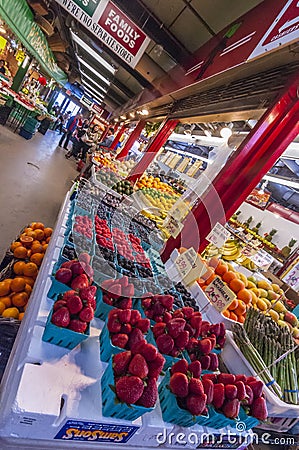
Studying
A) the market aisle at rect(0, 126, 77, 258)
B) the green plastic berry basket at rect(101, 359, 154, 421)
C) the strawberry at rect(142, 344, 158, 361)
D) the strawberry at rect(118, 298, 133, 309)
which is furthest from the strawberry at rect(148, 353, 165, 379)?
the market aisle at rect(0, 126, 77, 258)

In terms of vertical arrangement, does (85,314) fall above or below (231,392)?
below

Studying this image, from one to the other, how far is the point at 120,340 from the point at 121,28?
444 cm

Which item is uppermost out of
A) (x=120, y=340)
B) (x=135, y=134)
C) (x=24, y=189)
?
(x=135, y=134)

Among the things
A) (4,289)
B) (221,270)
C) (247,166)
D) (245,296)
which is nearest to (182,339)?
(245,296)

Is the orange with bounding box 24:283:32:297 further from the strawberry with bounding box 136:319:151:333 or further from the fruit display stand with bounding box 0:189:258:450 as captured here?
the strawberry with bounding box 136:319:151:333

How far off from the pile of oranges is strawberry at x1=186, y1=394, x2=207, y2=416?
1.43 m

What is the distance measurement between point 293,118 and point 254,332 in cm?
207

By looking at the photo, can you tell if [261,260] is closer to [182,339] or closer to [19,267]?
[182,339]

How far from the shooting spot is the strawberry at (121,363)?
1.09 metres

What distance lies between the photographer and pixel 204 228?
9.89 feet

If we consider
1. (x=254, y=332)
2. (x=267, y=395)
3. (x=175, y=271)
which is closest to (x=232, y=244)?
(x=175, y=271)

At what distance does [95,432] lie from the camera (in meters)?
1.07

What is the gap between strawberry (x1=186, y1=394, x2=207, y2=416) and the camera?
111 cm

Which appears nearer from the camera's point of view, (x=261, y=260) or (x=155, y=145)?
(x=261, y=260)
